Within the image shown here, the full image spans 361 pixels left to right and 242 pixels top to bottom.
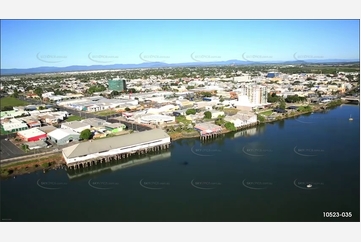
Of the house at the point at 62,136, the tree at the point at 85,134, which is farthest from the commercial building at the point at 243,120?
the house at the point at 62,136

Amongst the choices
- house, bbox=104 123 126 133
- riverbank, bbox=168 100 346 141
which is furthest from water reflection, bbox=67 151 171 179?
house, bbox=104 123 126 133

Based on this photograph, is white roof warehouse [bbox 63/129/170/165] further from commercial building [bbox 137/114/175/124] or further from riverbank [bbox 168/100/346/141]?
commercial building [bbox 137/114/175/124]

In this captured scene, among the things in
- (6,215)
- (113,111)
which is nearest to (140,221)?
(6,215)

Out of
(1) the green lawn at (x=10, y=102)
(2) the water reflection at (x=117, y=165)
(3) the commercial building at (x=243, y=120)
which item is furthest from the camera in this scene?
(1) the green lawn at (x=10, y=102)

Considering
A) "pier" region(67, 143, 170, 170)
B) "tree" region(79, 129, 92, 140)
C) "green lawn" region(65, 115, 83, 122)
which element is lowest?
"pier" region(67, 143, 170, 170)

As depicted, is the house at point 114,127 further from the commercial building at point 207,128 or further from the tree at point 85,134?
Answer: the commercial building at point 207,128

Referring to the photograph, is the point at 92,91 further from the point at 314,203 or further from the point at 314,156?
the point at 314,203
